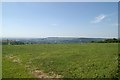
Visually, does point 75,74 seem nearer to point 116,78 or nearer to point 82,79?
point 82,79

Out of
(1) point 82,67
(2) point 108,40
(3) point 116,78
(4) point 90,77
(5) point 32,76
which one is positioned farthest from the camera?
(2) point 108,40

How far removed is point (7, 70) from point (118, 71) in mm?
11343

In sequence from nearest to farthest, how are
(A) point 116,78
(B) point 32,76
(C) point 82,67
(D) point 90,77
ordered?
(A) point 116,78 → (D) point 90,77 → (B) point 32,76 → (C) point 82,67

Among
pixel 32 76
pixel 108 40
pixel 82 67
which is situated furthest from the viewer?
pixel 108 40

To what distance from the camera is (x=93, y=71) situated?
73.9ft

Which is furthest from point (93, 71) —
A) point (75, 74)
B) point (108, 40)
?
point (108, 40)

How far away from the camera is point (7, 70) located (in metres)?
25.1

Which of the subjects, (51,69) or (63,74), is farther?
(51,69)

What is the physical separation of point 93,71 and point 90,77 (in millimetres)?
2008

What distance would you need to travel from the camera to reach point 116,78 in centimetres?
1936

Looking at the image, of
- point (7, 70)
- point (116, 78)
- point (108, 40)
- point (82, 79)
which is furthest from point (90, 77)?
point (108, 40)

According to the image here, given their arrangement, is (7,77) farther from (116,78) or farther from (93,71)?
(116,78)

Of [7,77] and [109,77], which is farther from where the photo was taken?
[7,77]

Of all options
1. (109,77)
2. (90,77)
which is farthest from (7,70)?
(109,77)
